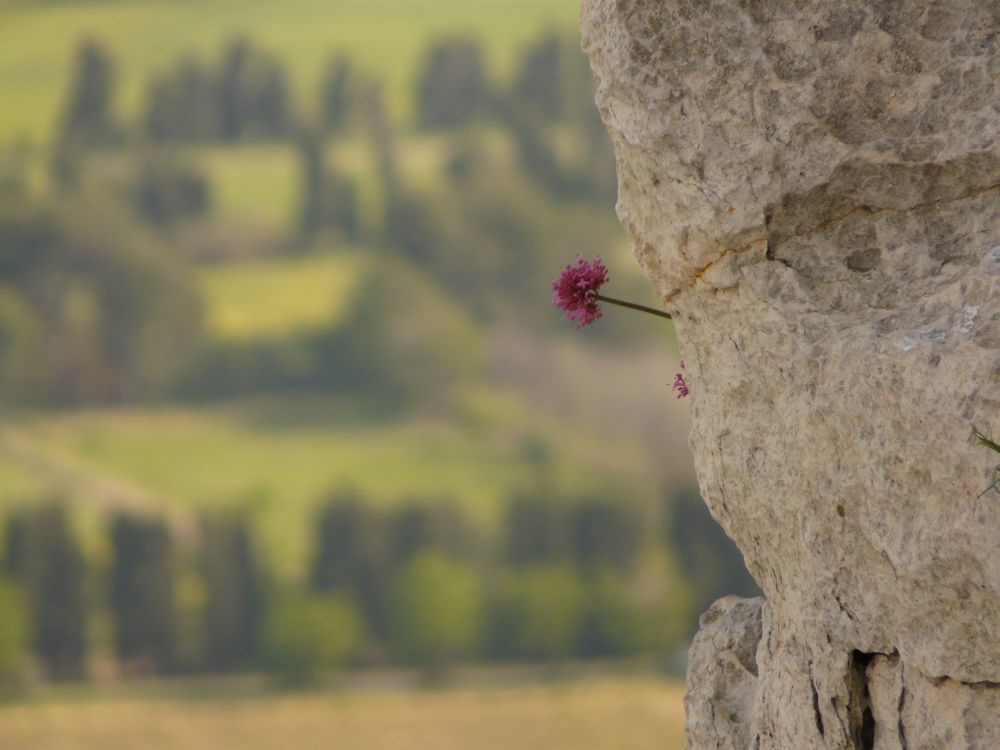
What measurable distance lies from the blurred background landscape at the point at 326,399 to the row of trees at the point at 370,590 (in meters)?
0.09

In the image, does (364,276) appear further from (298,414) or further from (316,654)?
(316,654)

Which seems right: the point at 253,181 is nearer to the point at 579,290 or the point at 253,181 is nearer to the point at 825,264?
the point at 579,290

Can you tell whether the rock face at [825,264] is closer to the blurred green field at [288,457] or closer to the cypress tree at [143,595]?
the cypress tree at [143,595]

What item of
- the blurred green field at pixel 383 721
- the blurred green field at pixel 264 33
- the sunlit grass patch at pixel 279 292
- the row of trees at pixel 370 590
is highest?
the blurred green field at pixel 264 33

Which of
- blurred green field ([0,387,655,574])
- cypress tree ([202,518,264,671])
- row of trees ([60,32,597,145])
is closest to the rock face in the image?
cypress tree ([202,518,264,671])

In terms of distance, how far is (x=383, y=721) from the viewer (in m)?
37.5

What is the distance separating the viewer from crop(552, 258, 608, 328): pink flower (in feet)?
12.5

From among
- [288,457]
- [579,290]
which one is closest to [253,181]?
[288,457]

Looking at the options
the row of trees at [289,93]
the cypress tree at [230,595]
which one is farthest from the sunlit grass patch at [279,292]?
the cypress tree at [230,595]

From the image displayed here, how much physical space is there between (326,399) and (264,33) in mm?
16289

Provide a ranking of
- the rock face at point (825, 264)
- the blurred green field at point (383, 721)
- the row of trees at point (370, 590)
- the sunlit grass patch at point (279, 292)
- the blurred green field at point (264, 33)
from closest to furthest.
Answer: the rock face at point (825, 264) → the blurred green field at point (383, 721) → the row of trees at point (370, 590) → the sunlit grass patch at point (279, 292) → the blurred green field at point (264, 33)

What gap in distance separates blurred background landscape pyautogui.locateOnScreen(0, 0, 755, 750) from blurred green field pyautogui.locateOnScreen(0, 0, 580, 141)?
5.6 inches

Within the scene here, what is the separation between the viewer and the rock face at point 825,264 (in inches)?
122

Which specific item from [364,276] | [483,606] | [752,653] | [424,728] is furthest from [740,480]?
[364,276]
